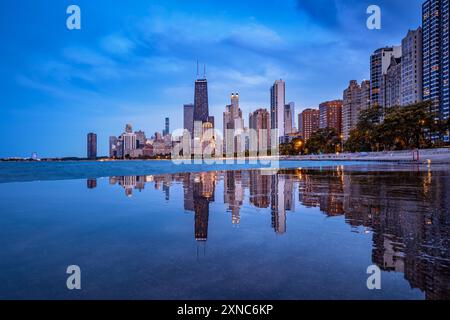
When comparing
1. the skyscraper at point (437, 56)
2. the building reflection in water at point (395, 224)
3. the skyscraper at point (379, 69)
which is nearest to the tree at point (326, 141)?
the skyscraper at point (437, 56)

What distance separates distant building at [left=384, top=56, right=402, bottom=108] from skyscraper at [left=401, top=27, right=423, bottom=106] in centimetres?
450

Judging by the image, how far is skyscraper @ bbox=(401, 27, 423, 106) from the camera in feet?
488

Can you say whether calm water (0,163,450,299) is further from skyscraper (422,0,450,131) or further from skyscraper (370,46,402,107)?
skyscraper (370,46,402,107)

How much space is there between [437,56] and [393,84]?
84.4 feet

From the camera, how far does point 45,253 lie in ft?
15.8

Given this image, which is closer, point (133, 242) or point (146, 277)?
point (146, 277)

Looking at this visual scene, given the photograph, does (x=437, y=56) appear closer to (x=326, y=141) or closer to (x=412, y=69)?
(x=412, y=69)

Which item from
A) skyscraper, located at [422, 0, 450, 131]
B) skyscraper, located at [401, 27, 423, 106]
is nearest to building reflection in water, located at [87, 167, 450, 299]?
skyscraper, located at [422, 0, 450, 131]

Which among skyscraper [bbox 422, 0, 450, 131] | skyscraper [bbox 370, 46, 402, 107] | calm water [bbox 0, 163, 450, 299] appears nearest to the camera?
calm water [bbox 0, 163, 450, 299]

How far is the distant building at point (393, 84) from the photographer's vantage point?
159 meters

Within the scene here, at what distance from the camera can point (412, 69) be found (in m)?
151

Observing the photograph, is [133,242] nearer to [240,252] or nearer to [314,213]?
[240,252]
